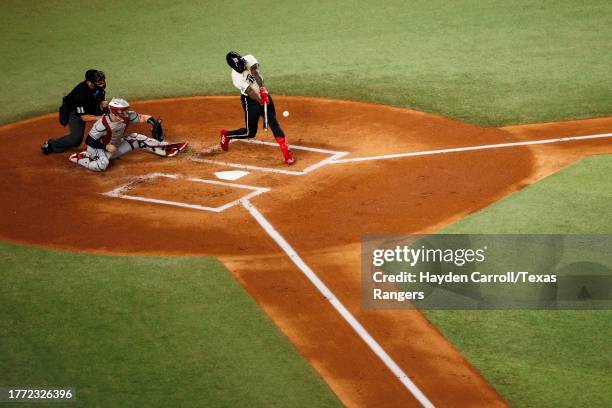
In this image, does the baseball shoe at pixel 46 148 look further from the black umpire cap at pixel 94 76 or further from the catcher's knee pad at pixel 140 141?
the black umpire cap at pixel 94 76

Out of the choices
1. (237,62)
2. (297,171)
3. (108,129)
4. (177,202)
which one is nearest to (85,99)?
(108,129)

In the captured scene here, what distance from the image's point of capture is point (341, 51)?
19.1m

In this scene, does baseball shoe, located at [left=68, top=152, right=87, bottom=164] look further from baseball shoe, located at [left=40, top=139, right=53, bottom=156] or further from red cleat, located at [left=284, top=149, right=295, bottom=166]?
red cleat, located at [left=284, top=149, right=295, bottom=166]

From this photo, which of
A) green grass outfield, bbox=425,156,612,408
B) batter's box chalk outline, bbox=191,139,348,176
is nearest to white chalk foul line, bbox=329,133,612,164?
batter's box chalk outline, bbox=191,139,348,176

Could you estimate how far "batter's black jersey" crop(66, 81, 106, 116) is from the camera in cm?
1399

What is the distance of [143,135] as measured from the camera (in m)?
14.4

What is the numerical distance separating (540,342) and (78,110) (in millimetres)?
8158

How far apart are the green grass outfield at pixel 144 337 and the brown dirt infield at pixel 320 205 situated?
29 cm

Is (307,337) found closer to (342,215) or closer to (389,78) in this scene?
(342,215)

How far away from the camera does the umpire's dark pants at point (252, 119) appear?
13.4 metres

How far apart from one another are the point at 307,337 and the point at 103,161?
5.75m

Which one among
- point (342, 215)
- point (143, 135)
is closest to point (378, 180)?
point (342, 215)

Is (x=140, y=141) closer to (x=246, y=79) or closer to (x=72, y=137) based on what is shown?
(x=72, y=137)

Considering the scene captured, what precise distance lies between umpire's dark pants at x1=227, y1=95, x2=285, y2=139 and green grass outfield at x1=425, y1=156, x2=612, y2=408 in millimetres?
3348
